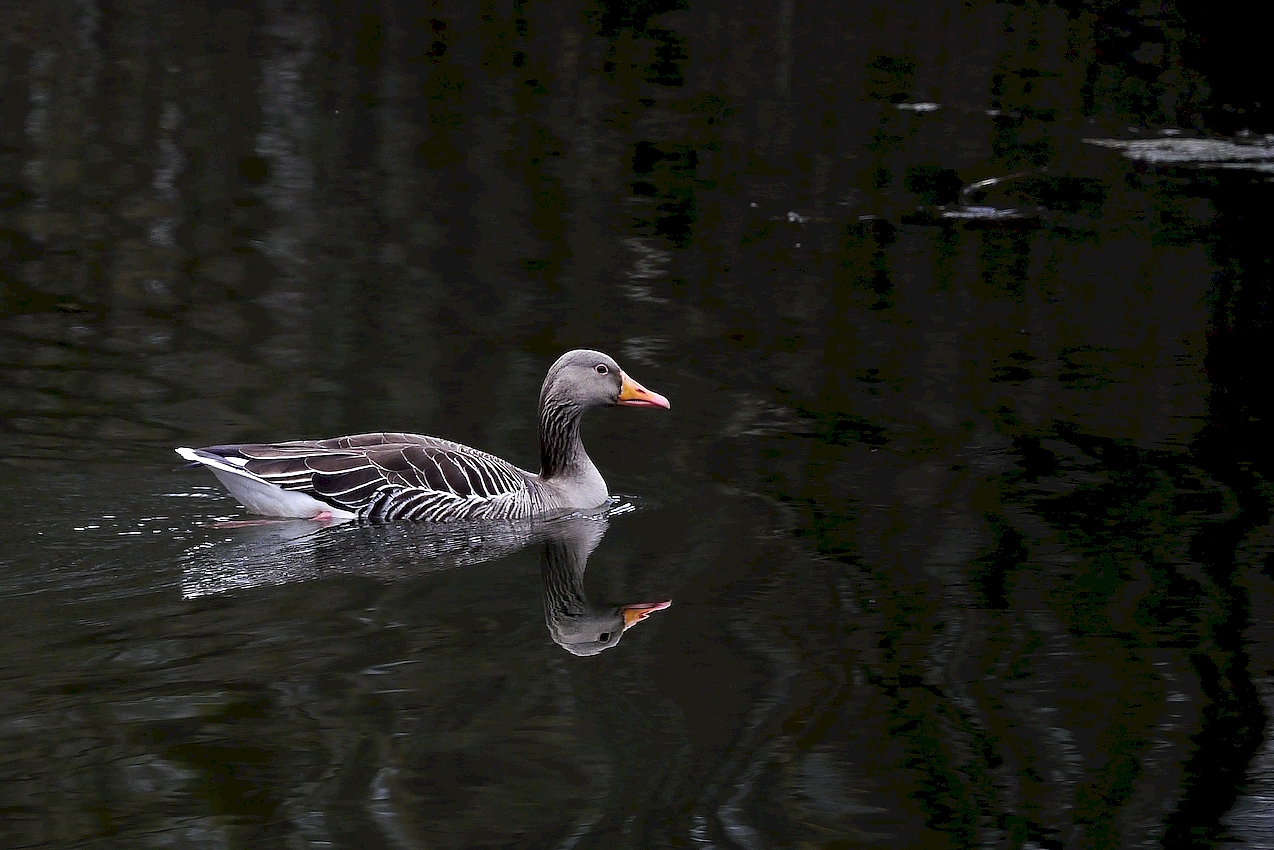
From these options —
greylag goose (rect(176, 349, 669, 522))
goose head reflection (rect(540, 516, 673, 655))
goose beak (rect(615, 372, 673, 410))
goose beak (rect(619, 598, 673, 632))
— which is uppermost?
goose beak (rect(615, 372, 673, 410))

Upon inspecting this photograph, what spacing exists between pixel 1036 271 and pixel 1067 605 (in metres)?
→ 7.77

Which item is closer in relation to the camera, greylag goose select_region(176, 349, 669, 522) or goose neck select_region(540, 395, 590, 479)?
greylag goose select_region(176, 349, 669, 522)

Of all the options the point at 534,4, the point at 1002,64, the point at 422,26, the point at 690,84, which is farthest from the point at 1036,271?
the point at 534,4

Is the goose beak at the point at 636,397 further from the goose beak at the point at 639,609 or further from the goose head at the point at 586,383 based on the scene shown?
the goose beak at the point at 639,609

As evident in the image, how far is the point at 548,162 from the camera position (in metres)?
19.4

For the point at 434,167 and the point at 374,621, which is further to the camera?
the point at 434,167

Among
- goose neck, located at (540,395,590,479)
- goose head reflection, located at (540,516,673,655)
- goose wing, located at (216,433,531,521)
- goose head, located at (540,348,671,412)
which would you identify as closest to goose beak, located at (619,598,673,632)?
goose head reflection, located at (540,516,673,655)

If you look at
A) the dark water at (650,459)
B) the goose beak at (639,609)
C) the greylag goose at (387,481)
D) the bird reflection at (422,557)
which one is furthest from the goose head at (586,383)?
the goose beak at (639,609)

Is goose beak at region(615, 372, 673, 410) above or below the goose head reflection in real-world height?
above

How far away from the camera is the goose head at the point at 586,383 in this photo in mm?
10336

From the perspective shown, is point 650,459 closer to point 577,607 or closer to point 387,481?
point 387,481

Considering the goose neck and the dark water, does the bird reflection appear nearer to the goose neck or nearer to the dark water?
the dark water

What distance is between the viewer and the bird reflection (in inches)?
326

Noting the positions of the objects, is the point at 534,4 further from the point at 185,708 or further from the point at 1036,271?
the point at 185,708
